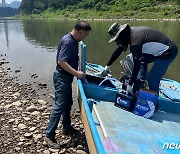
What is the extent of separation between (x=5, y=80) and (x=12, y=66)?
3503 millimetres

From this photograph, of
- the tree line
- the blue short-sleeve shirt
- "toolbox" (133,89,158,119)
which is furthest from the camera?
the tree line

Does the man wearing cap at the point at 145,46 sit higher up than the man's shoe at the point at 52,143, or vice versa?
the man wearing cap at the point at 145,46

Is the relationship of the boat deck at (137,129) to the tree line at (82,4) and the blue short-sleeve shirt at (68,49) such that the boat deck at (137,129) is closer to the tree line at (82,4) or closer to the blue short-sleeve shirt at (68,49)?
the blue short-sleeve shirt at (68,49)

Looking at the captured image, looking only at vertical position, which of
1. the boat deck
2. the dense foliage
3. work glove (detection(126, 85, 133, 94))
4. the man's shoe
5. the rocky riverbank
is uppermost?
the dense foliage

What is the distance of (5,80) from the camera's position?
1135cm

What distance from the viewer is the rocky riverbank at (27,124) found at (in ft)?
18.3

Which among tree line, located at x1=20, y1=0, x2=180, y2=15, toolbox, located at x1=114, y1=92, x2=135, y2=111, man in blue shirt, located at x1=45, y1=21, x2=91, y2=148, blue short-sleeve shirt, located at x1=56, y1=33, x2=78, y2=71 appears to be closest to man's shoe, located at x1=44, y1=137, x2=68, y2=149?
man in blue shirt, located at x1=45, y1=21, x2=91, y2=148

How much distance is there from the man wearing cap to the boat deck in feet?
2.10

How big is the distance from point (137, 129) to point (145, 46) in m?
1.67

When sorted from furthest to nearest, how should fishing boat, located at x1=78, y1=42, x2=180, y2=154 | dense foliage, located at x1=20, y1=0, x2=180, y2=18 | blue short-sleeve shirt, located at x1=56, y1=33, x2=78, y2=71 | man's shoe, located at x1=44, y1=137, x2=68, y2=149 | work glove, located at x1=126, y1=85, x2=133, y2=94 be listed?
1. dense foliage, located at x1=20, y1=0, x2=180, y2=18
2. work glove, located at x1=126, y1=85, x2=133, y2=94
3. man's shoe, located at x1=44, y1=137, x2=68, y2=149
4. blue short-sleeve shirt, located at x1=56, y1=33, x2=78, y2=71
5. fishing boat, located at x1=78, y1=42, x2=180, y2=154

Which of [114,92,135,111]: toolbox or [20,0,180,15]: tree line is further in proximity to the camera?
[20,0,180,15]: tree line

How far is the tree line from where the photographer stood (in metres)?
82.4

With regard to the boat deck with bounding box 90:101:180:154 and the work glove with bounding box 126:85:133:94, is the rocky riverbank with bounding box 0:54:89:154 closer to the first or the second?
the boat deck with bounding box 90:101:180:154

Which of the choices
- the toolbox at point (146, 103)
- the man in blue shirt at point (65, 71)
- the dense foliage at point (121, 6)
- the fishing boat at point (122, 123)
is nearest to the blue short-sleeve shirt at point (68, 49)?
the man in blue shirt at point (65, 71)
